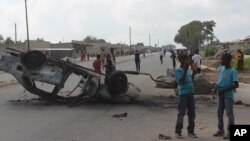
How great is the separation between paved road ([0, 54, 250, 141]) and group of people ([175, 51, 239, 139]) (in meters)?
0.40

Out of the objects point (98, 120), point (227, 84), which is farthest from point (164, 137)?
point (98, 120)

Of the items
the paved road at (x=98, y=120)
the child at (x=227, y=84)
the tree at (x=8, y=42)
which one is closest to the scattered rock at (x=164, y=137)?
the paved road at (x=98, y=120)

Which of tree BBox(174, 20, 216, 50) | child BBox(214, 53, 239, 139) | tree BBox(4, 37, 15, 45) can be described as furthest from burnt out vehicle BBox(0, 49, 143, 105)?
tree BBox(174, 20, 216, 50)

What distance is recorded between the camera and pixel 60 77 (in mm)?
15984

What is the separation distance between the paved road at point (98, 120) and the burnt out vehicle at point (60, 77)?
1.09ft

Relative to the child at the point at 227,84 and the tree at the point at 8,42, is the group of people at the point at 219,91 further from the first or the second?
the tree at the point at 8,42

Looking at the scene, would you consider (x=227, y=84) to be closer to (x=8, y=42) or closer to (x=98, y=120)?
(x=98, y=120)

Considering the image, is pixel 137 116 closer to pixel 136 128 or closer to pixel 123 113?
pixel 123 113

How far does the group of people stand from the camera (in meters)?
9.34

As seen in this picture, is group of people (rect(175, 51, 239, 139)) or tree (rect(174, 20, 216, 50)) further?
tree (rect(174, 20, 216, 50))

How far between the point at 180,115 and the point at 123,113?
4059 mm

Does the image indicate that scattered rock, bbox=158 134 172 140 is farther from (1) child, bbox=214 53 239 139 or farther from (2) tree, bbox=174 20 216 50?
(2) tree, bbox=174 20 216 50

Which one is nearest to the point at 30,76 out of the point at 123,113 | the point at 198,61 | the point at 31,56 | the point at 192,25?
the point at 31,56

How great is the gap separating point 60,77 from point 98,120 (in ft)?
12.6
